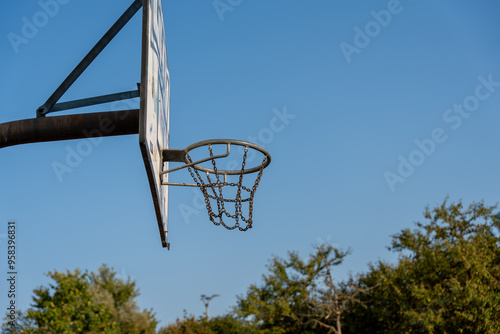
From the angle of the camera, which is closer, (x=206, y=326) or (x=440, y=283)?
(x=440, y=283)

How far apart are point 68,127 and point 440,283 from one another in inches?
797

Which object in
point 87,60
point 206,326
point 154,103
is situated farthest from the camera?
point 206,326

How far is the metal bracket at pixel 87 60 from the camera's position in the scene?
3.68 m

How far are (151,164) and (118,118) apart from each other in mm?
382

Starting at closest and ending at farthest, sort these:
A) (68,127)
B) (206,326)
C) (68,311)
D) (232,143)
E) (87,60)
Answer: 1. (68,127)
2. (87,60)
3. (232,143)
4. (68,311)
5. (206,326)

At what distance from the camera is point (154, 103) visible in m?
Result: 4.13

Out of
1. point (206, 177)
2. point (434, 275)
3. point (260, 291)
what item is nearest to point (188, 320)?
point (260, 291)

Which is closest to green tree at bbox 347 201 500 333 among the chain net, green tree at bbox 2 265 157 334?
green tree at bbox 2 265 157 334

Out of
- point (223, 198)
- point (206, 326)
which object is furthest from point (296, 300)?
point (223, 198)

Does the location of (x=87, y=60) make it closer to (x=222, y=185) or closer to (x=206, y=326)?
(x=222, y=185)

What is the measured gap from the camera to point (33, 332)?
63.6 feet

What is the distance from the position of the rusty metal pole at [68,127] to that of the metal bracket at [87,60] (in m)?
0.14

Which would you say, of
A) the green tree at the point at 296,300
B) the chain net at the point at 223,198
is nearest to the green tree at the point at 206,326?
the green tree at the point at 296,300

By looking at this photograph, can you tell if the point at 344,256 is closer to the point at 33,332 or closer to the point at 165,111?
the point at 33,332
